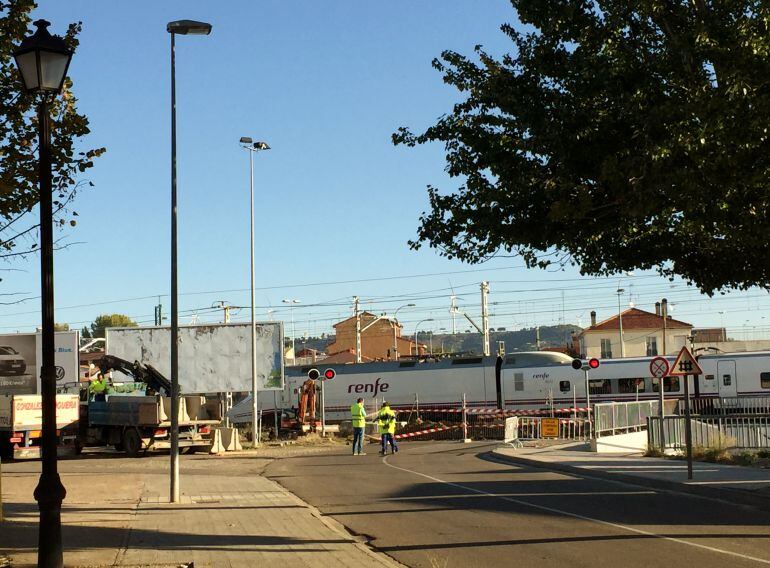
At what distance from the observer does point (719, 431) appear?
26.2 meters

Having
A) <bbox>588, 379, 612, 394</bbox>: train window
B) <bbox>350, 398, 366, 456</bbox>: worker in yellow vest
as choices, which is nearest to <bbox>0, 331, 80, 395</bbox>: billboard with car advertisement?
<bbox>350, 398, 366, 456</bbox>: worker in yellow vest

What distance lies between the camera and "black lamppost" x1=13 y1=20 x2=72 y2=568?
9.27m

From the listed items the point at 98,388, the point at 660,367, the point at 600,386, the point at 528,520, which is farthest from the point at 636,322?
the point at 528,520

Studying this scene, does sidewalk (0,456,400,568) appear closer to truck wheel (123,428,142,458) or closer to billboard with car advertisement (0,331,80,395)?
truck wheel (123,428,142,458)

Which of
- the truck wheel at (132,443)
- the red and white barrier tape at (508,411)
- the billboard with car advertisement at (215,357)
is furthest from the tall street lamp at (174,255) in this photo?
the billboard with car advertisement at (215,357)

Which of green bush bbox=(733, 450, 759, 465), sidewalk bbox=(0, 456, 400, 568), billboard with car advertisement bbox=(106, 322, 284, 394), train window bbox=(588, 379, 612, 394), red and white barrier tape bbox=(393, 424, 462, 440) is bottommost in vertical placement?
red and white barrier tape bbox=(393, 424, 462, 440)

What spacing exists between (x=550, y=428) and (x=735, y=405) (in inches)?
539

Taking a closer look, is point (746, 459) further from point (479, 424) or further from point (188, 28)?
point (479, 424)

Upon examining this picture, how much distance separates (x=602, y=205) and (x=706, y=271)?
10.9 ft

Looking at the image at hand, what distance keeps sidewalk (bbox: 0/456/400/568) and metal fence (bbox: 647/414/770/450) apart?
11507 mm

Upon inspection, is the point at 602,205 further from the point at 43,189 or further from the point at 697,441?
the point at 697,441

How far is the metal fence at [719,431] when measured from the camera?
85.2 feet

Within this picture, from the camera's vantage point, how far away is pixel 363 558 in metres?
10.9

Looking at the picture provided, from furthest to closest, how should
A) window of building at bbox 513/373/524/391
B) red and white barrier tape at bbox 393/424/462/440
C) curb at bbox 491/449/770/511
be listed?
window of building at bbox 513/373/524/391
red and white barrier tape at bbox 393/424/462/440
curb at bbox 491/449/770/511
